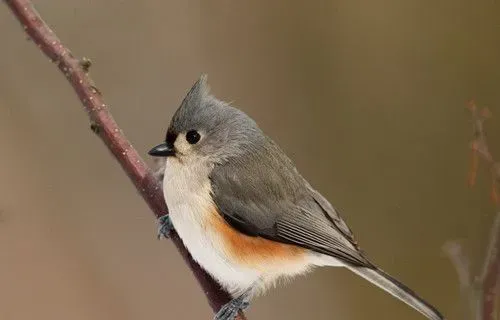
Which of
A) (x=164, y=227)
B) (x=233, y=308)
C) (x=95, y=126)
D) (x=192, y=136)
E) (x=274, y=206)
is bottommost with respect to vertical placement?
(x=233, y=308)

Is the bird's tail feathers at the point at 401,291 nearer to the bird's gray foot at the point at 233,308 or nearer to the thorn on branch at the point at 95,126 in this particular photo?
the bird's gray foot at the point at 233,308

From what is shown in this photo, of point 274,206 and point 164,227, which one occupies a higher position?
point 164,227

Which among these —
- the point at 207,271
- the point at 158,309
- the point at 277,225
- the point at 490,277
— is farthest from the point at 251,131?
the point at 158,309

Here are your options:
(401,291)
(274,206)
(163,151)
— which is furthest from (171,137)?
(401,291)

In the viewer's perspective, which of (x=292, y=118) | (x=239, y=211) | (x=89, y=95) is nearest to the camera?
(x=89, y=95)

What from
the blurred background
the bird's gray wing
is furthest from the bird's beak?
the blurred background

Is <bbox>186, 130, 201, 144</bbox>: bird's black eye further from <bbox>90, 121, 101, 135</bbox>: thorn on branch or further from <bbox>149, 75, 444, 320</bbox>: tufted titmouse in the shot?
<bbox>90, 121, 101, 135</bbox>: thorn on branch

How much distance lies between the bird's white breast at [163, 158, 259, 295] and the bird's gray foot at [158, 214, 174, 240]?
85 mm

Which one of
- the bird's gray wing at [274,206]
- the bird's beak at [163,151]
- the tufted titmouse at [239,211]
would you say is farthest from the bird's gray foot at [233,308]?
the bird's beak at [163,151]

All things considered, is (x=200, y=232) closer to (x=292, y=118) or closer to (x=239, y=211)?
(x=239, y=211)

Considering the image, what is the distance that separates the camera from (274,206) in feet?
6.08

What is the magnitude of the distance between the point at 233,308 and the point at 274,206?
0.30 meters

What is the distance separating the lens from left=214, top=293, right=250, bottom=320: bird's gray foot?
5.64 ft

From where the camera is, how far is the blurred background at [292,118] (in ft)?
10.7
